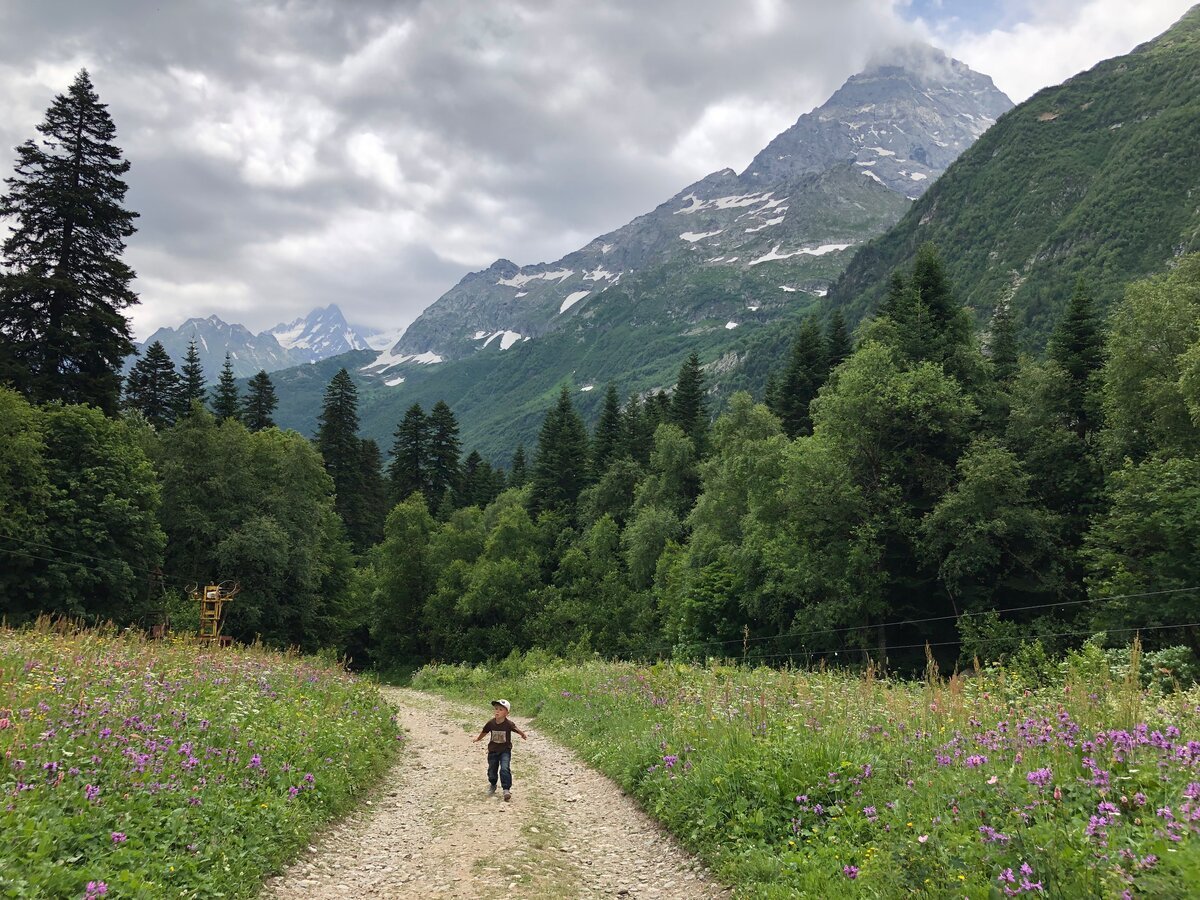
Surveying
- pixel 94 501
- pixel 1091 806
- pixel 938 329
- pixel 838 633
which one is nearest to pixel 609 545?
pixel 838 633

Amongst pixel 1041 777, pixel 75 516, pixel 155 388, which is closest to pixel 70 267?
pixel 75 516

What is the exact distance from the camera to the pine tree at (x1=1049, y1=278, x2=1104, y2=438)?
28.7 m

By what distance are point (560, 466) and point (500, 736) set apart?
49571 millimetres

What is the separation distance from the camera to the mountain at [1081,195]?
12712cm

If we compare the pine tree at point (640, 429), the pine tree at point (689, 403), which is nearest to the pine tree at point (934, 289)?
the pine tree at point (689, 403)

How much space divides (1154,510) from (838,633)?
11673 mm

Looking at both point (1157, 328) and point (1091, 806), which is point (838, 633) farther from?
point (1091, 806)

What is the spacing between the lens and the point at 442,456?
237ft

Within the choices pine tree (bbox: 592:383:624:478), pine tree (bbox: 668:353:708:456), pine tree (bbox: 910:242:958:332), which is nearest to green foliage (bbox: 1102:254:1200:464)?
pine tree (bbox: 910:242:958:332)

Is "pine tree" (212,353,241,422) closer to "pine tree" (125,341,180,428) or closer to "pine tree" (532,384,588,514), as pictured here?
"pine tree" (125,341,180,428)

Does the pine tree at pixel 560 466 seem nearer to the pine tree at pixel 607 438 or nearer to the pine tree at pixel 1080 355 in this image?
the pine tree at pixel 607 438

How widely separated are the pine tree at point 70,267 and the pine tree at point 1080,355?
44886 mm

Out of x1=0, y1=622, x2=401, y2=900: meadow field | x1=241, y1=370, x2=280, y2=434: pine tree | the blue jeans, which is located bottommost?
the blue jeans

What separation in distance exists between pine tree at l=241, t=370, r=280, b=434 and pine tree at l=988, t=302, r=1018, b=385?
185ft
